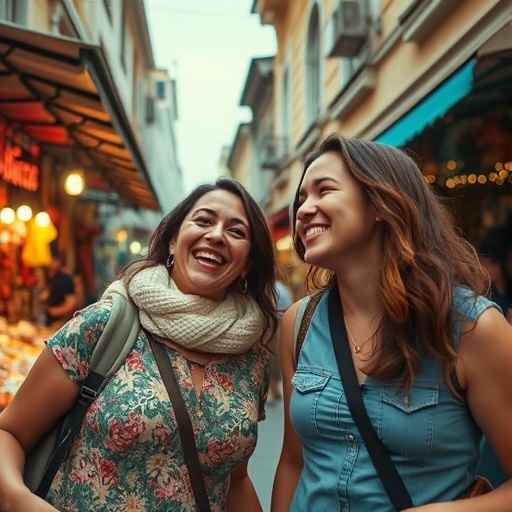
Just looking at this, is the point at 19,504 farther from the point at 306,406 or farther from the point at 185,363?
the point at 306,406

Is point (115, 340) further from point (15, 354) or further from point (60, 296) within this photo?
point (60, 296)

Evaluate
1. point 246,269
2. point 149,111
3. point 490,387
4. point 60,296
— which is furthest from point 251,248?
point 149,111

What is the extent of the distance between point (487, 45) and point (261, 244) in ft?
8.49

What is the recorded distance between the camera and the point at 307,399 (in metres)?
1.89

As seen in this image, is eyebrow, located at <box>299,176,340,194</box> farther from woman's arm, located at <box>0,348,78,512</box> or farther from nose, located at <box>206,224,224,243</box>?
woman's arm, located at <box>0,348,78,512</box>

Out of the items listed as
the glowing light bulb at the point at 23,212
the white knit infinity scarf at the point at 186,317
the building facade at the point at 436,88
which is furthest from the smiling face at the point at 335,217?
the glowing light bulb at the point at 23,212

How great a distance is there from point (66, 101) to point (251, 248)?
18.6 ft

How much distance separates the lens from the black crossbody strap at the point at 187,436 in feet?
6.57

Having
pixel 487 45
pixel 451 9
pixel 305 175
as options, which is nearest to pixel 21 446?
pixel 305 175

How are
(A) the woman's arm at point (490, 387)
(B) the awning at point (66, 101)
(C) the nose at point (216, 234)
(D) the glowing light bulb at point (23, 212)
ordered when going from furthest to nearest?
(D) the glowing light bulb at point (23, 212), (B) the awning at point (66, 101), (C) the nose at point (216, 234), (A) the woman's arm at point (490, 387)

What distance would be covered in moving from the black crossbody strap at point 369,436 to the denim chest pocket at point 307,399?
0.07 metres

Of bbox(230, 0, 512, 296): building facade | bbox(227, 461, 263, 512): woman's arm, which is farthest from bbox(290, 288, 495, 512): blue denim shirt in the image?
bbox(230, 0, 512, 296): building facade

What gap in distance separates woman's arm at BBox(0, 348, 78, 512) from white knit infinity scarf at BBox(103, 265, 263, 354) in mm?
310

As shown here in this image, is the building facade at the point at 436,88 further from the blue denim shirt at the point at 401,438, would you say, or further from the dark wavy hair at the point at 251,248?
the blue denim shirt at the point at 401,438
